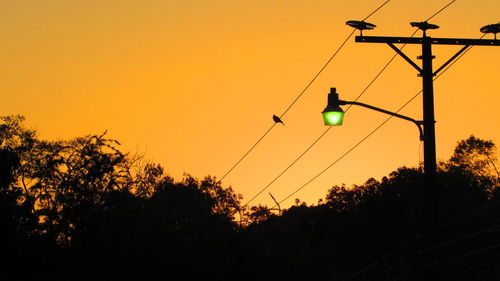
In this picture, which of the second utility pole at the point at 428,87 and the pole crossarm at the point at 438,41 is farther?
the pole crossarm at the point at 438,41

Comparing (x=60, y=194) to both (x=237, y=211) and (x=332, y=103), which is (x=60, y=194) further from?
(x=237, y=211)

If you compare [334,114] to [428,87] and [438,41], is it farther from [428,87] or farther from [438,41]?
[438,41]

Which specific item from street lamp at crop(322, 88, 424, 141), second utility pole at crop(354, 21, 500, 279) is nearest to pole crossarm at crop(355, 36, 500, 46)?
second utility pole at crop(354, 21, 500, 279)

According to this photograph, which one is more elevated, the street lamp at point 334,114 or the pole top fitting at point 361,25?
the pole top fitting at point 361,25

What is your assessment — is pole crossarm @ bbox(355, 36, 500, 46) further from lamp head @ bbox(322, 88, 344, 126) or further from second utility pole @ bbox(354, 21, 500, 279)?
lamp head @ bbox(322, 88, 344, 126)

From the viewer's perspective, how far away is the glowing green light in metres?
17.2

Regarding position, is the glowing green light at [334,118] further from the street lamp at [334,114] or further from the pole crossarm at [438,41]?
the pole crossarm at [438,41]

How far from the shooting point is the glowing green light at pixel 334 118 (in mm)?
17223

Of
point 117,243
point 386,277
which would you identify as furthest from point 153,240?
point 386,277

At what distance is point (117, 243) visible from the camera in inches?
1267

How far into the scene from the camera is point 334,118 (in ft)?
56.6

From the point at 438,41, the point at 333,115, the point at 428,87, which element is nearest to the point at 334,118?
the point at 333,115

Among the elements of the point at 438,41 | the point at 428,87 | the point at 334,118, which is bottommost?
the point at 334,118

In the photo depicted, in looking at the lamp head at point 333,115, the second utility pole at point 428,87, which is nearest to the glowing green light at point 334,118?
the lamp head at point 333,115
